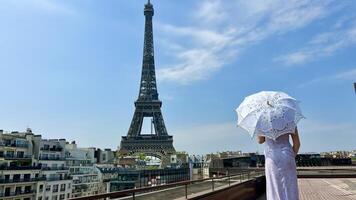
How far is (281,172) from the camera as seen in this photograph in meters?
4.47

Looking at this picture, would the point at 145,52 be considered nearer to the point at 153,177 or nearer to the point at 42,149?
the point at 153,177

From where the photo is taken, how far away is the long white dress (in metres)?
4.45

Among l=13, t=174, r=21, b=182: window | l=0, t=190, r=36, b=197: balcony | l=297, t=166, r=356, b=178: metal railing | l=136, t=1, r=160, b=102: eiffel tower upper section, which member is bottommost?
l=0, t=190, r=36, b=197: balcony

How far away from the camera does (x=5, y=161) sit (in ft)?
140

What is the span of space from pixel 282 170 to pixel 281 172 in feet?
0.10

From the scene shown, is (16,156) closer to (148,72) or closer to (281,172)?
(281,172)

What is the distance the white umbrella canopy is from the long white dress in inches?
7.4

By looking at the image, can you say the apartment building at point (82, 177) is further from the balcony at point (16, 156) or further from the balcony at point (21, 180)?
the balcony at point (21, 180)

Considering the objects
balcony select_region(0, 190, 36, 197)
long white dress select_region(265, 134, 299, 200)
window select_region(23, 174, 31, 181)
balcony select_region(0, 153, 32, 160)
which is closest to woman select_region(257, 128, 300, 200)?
long white dress select_region(265, 134, 299, 200)

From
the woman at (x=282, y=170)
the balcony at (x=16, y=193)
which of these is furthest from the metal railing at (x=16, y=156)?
the woman at (x=282, y=170)

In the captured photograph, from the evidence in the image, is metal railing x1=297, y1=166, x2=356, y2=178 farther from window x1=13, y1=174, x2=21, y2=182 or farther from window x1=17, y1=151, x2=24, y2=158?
window x1=17, y1=151, x2=24, y2=158

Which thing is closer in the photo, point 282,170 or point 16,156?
point 282,170

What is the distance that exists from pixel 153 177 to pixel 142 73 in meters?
36.9

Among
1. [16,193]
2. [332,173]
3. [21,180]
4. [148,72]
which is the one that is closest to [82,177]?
[21,180]
